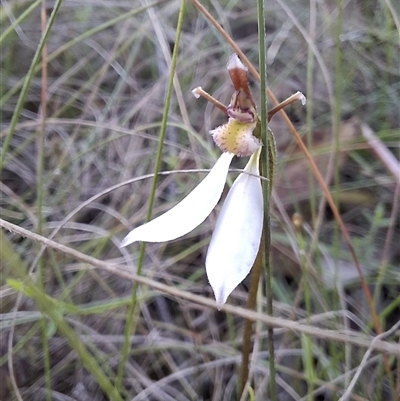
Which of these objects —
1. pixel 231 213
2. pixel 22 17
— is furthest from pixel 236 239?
pixel 22 17

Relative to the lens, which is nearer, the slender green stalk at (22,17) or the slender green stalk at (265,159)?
the slender green stalk at (265,159)

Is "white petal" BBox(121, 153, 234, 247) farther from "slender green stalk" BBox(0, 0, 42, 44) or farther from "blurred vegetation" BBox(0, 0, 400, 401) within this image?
"slender green stalk" BBox(0, 0, 42, 44)

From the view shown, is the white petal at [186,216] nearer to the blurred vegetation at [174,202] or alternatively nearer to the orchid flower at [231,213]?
the orchid flower at [231,213]

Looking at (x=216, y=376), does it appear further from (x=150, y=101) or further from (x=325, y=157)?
(x=150, y=101)

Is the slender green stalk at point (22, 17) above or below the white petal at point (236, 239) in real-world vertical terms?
above

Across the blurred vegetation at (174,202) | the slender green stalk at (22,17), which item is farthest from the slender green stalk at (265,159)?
the slender green stalk at (22,17)

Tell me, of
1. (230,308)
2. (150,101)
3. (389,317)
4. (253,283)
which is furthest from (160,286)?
(150,101)
